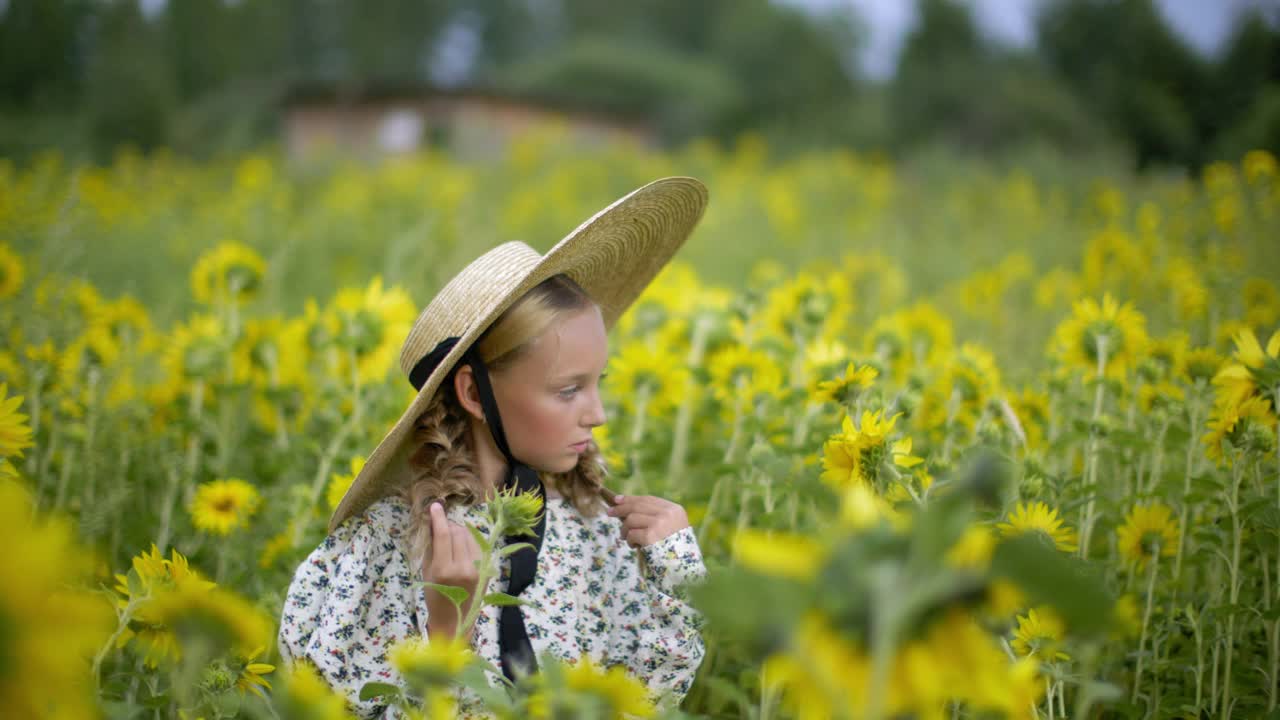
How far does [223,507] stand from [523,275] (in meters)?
Answer: 0.91

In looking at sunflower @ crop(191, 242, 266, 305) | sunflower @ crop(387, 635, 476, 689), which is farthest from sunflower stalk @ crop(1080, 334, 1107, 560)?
sunflower @ crop(191, 242, 266, 305)

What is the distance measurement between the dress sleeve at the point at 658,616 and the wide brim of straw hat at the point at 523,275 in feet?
1.41

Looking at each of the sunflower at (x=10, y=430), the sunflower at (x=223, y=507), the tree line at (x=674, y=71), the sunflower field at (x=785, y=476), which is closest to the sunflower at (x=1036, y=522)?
the sunflower field at (x=785, y=476)

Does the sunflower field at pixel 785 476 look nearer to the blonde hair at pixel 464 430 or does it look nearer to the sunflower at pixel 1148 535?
the sunflower at pixel 1148 535

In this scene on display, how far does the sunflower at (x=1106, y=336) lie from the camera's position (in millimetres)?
1855

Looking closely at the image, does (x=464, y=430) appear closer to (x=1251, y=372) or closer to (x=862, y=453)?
(x=862, y=453)

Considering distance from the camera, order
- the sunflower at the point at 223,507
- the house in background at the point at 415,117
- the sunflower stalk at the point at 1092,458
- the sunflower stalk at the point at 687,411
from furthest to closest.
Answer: the house in background at the point at 415,117 < the sunflower stalk at the point at 687,411 < the sunflower at the point at 223,507 < the sunflower stalk at the point at 1092,458

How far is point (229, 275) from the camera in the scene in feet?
7.48

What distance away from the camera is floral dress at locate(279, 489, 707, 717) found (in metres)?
1.38

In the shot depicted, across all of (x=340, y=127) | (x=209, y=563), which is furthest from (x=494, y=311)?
(x=340, y=127)

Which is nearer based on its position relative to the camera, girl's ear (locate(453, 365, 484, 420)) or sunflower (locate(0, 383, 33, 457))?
sunflower (locate(0, 383, 33, 457))

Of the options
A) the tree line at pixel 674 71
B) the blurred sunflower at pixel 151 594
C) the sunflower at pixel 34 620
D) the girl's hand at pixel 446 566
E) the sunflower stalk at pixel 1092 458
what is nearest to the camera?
the sunflower at pixel 34 620

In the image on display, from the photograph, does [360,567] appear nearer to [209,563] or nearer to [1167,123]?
[209,563]

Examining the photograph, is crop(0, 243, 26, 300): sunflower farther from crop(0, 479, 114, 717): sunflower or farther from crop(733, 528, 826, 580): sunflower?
crop(733, 528, 826, 580): sunflower
